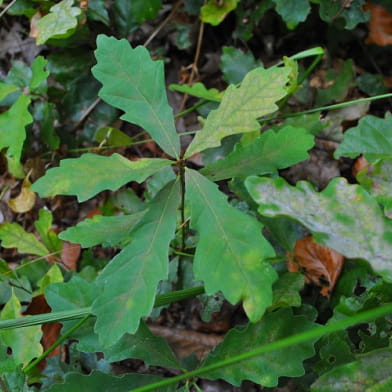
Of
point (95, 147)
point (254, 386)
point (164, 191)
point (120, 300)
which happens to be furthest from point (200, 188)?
point (95, 147)

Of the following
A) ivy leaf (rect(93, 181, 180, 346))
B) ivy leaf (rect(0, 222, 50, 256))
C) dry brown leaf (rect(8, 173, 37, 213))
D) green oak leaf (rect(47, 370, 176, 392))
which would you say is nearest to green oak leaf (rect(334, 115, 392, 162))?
ivy leaf (rect(93, 181, 180, 346))

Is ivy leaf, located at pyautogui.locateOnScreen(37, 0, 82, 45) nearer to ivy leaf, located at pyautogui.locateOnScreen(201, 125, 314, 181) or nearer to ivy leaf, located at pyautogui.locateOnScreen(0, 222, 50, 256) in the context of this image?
ivy leaf, located at pyautogui.locateOnScreen(0, 222, 50, 256)

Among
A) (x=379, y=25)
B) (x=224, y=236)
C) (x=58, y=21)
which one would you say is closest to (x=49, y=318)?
(x=224, y=236)

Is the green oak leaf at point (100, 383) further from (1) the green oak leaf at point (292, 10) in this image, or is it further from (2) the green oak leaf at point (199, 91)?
(1) the green oak leaf at point (292, 10)

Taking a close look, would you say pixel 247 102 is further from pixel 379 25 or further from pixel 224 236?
pixel 379 25

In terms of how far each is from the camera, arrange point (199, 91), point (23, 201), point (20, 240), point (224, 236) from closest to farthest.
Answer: point (224, 236) < point (199, 91) < point (20, 240) < point (23, 201)
